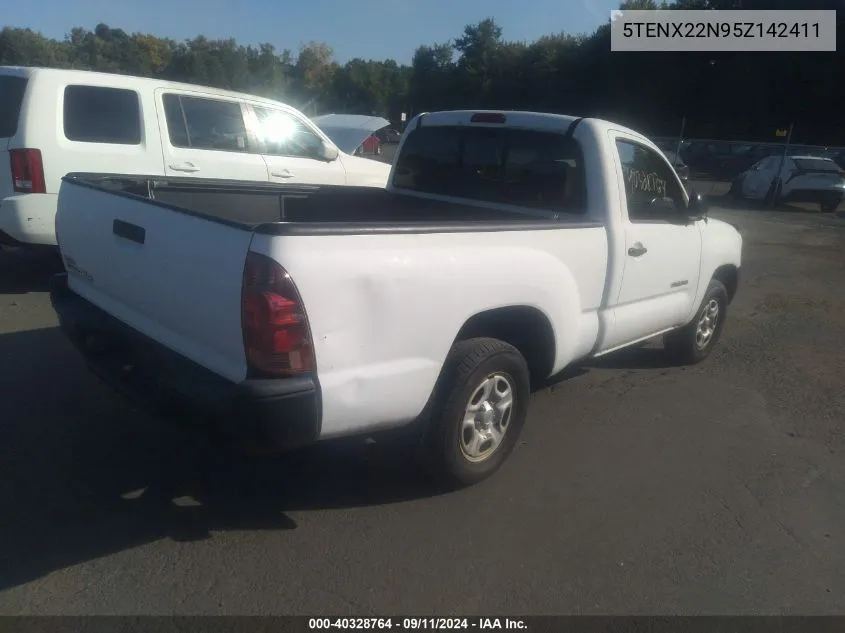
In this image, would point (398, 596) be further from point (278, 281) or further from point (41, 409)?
point (41, 409)

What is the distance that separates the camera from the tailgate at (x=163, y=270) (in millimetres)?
2818

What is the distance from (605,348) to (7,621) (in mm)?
3398

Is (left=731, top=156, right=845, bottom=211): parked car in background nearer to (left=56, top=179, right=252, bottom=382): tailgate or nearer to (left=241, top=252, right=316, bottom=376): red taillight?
(left=56, top=179, right=252, bottom=382): tailgate

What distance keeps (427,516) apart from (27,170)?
192 inches

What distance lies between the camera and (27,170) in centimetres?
619

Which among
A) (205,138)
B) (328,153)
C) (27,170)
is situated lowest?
(27,170)

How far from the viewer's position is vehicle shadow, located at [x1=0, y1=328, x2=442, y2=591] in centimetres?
311

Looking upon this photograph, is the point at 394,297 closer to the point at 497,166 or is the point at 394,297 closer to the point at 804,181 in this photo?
the point at 497,166

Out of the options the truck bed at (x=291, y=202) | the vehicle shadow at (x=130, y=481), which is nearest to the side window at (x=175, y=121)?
the truck bed at (x=291, y=202)

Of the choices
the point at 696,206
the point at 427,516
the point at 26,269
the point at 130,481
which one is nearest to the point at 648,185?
the point at 696,206

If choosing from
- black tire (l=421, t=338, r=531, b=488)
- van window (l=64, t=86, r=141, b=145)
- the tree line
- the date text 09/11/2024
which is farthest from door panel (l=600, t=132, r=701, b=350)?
the tree line

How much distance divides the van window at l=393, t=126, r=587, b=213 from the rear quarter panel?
81 centimetres

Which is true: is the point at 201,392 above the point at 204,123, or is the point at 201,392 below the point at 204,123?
below

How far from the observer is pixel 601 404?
5.06 metres
